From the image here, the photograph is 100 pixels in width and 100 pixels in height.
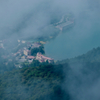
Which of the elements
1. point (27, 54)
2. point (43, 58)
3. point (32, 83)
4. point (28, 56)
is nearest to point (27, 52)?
point (27, 54)

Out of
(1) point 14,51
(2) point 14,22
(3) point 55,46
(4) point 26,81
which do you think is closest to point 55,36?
(3) point 55,46

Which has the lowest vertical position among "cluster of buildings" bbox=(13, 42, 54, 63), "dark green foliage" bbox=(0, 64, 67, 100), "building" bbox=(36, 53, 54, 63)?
"dark green foliage" bbox=(0, 64, 67, 100)

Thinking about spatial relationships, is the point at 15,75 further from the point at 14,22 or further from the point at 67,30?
the point at 67,30

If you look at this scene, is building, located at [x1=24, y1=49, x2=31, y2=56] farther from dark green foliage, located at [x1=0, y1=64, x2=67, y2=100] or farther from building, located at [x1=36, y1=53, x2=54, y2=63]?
dark green foliage, located at [x1=0, y1=64, x2=67, y2=100]

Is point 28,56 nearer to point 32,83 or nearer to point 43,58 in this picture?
point 43,58

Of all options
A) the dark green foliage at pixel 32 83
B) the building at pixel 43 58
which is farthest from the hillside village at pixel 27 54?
the dark green foliage at pixel 32 83

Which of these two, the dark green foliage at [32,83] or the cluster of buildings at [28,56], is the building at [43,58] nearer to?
the cluster of buildings at [28,56]

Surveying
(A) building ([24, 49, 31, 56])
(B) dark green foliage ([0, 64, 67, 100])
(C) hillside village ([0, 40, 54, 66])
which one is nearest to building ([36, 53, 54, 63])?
(C) hillside village ([0, 40, 54, 66])

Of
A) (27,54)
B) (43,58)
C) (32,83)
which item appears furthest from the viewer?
(27,54)

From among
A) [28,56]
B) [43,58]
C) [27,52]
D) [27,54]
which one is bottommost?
[43,58]
